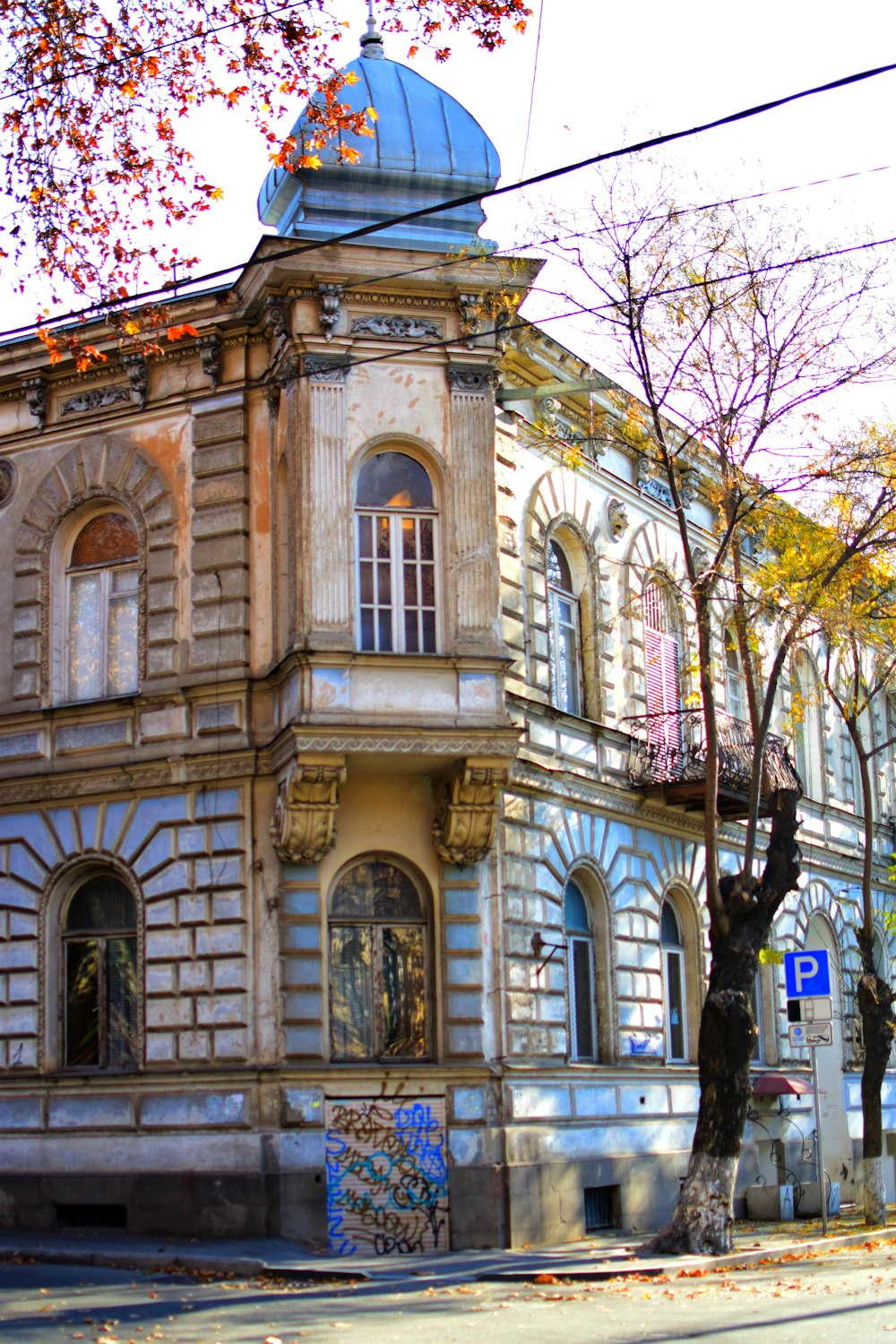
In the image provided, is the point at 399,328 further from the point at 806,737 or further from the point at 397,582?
the point at 806,737

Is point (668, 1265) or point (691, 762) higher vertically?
point (691, 762)

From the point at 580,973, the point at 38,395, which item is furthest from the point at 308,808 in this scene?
the point at 38,395

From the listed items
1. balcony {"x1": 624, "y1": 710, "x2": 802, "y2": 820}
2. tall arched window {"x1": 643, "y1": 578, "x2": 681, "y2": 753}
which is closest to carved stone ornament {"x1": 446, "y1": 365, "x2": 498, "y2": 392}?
tall arched window {"x1": 643, "y1": 578, "x2": 681, "y2": 753}

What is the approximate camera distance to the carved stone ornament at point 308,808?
19719mm

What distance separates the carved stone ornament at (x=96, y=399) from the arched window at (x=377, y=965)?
683cm

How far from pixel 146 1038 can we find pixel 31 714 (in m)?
4.34

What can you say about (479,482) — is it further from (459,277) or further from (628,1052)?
(628,1052)

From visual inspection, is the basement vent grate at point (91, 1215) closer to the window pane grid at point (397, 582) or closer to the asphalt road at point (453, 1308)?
the asphalt road at point (453, 1308)

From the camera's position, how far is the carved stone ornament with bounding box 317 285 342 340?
2089cm

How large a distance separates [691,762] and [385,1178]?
8.00 meters

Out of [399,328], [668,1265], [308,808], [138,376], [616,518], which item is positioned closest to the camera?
[668,1265]

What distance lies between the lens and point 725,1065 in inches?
763

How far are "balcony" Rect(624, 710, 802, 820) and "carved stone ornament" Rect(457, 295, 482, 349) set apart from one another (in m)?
6.31

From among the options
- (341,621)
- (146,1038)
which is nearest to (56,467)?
(341,621)
